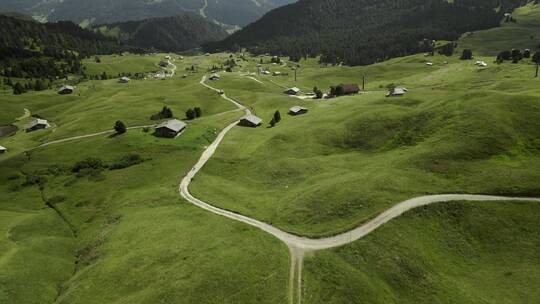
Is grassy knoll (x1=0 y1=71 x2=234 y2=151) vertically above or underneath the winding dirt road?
above

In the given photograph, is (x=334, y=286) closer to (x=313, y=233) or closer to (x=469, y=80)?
(x=313, y=233)

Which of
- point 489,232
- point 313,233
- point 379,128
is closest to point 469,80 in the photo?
point 379,128

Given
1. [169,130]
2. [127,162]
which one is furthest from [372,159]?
[127,162]

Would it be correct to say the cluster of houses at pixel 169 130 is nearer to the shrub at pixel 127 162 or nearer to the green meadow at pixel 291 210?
the green meadow at pixel 291 210

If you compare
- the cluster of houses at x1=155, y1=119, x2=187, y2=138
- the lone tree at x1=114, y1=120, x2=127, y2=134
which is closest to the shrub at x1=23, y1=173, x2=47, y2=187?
the lone tree at x1=114, y1=120, x2=127, y2=134

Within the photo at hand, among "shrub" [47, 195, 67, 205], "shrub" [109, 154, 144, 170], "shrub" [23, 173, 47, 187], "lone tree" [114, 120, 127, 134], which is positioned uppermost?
"lone tree" [114, 120, 127, 134]

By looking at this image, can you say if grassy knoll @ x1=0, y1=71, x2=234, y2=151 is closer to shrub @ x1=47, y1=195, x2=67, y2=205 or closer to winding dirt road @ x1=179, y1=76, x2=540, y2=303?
shrub @ x1=47, y1=195, x2=67, y2=205

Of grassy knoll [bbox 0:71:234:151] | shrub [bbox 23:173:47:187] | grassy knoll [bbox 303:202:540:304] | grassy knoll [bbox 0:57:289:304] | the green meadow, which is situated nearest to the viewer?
grassy knoll [bbox 303:202:540:304]
